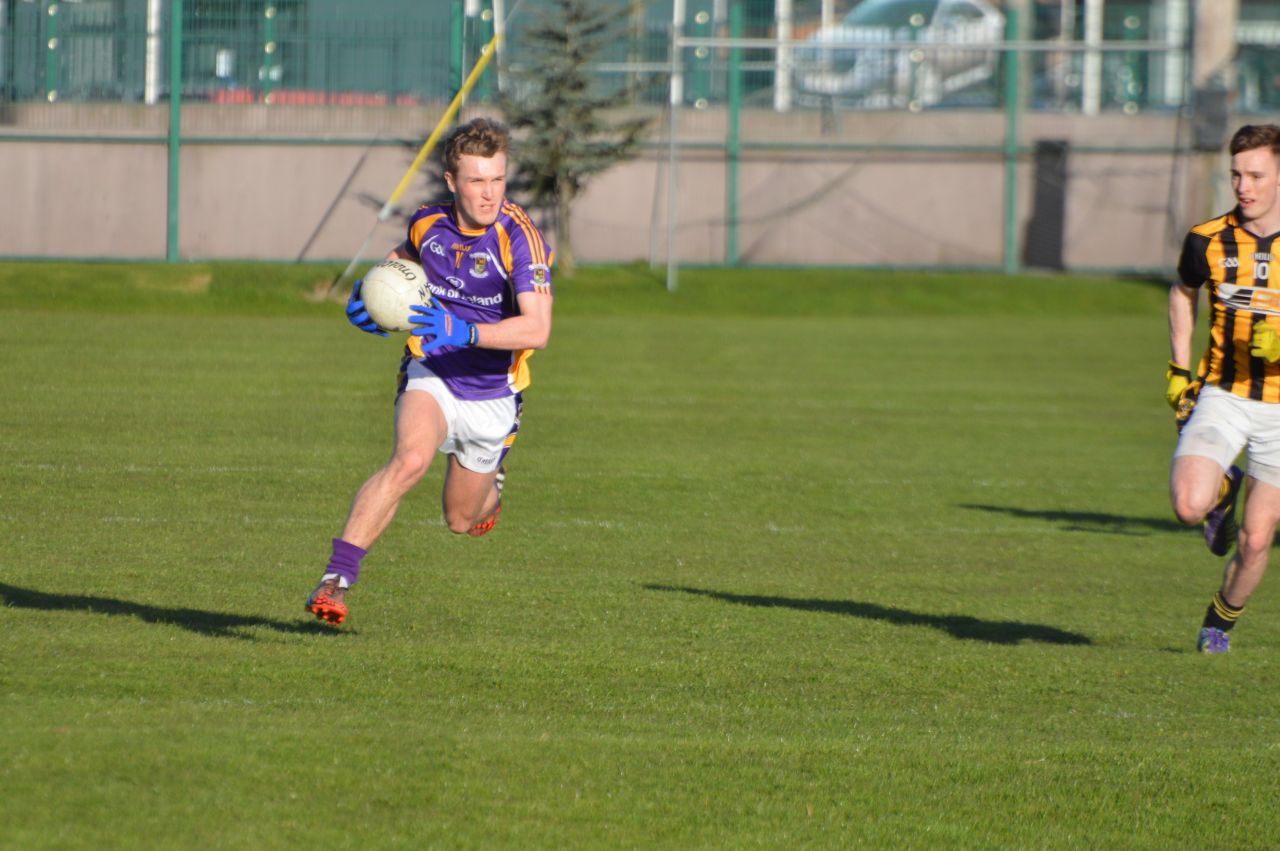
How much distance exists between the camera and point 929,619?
8.64m

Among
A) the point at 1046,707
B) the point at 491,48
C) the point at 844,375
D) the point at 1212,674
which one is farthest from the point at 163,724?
the point at 491,48

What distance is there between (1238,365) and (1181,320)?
1.11 feet

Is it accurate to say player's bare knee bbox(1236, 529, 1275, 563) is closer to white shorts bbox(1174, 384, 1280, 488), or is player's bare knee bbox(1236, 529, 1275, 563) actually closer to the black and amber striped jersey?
white shorts bbox(1174, 384, 1280, 488)

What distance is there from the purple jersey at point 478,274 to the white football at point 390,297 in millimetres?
362

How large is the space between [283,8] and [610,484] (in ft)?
57.3

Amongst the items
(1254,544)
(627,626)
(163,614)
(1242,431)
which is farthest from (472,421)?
(1254,544)

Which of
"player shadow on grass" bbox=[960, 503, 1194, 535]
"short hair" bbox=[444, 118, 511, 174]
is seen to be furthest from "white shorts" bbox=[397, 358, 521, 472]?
"player shadow on grass" bbox=[960, 503, 1194, 535]

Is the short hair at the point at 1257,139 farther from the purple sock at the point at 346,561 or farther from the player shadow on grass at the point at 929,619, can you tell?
the purple sock at the point at 346,561

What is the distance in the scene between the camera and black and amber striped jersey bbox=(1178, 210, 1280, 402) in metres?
7.61

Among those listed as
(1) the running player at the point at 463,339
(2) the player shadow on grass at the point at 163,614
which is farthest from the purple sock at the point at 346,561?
(2) the player shadow on grass at the point at 163,614

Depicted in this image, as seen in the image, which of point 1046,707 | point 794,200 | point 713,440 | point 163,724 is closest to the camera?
point 163,724

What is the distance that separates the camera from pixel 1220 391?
25.5ft

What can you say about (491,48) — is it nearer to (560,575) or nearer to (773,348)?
(773,348)

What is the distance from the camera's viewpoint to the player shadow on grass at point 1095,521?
11.8m
